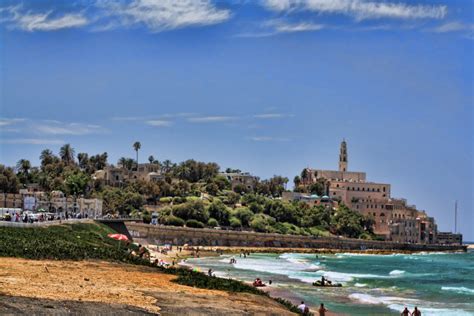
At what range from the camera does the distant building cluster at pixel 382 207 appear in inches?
6555

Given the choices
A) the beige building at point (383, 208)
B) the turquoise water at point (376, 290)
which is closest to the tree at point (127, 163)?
the beige building at point (383, 208)

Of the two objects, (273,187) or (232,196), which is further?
(273,187)

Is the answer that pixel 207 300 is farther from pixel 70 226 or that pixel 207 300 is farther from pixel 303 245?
pixel 303 245

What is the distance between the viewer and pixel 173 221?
428ft

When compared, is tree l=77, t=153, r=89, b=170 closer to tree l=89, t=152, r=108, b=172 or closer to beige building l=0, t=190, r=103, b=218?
tree l=89, t=152, r=108, b=172

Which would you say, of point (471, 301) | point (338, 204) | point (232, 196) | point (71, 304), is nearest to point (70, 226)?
point (471, 301)

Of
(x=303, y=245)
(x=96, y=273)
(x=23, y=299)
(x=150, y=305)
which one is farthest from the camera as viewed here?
(x=303, y=245)

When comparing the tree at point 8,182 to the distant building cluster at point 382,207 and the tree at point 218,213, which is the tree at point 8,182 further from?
the distant building cluster at point 382,207

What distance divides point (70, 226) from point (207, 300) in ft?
140

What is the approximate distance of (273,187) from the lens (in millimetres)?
185125

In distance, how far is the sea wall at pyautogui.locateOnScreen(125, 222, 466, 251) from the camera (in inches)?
4395

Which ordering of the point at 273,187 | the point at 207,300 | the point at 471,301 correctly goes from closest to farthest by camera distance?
the point at 207,300 → the point at 471,301 → the point at 273,187

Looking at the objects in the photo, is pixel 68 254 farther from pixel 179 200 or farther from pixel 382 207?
pixel 382 207

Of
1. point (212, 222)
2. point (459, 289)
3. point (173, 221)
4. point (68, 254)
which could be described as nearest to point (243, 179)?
point (212, 222)
